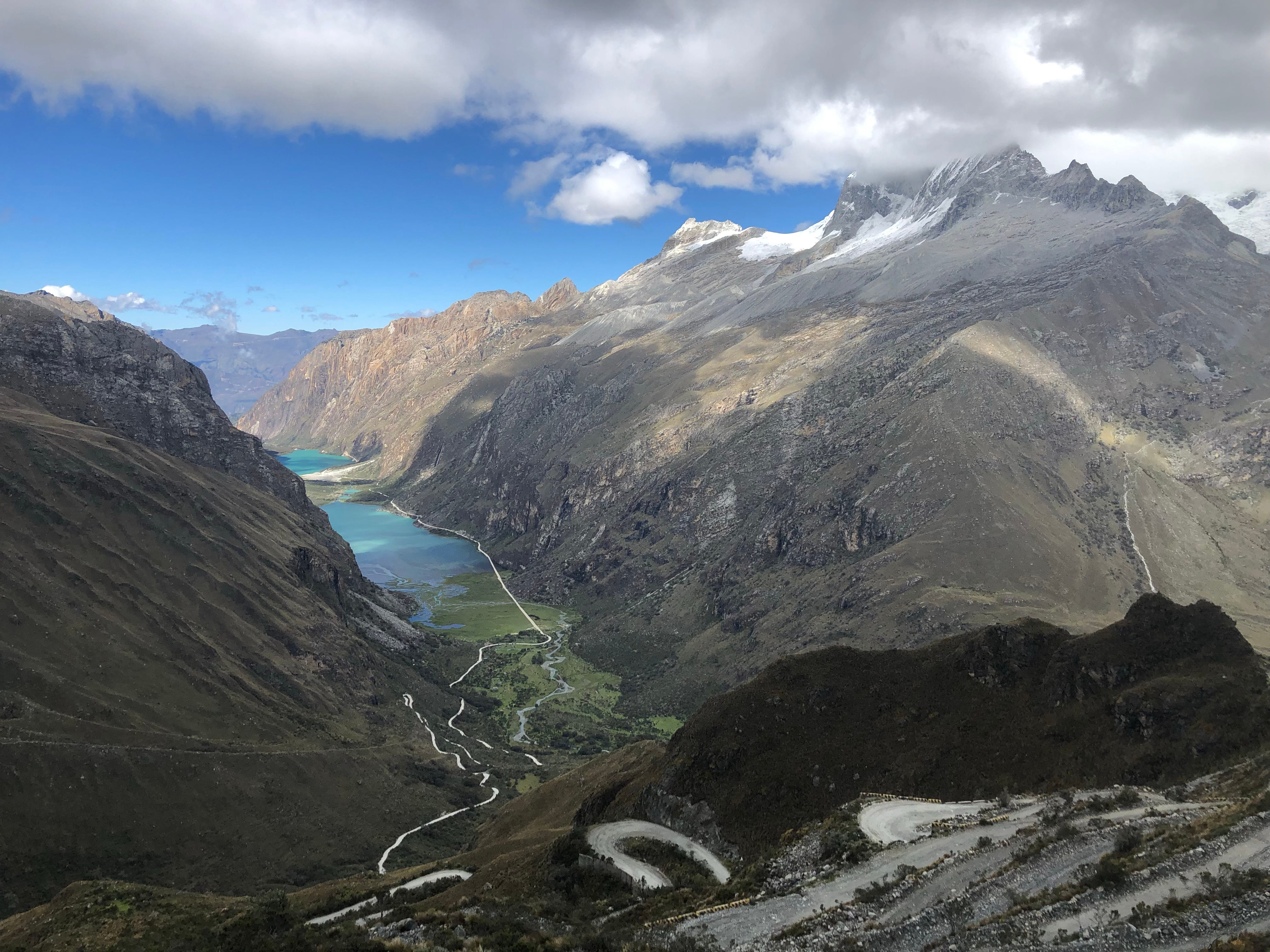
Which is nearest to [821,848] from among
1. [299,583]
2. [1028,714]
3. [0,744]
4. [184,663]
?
[1028,714]

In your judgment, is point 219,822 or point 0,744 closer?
point 0,744

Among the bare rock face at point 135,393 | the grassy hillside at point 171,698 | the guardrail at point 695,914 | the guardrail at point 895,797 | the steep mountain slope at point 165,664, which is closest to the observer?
the guardrail at point 695,914

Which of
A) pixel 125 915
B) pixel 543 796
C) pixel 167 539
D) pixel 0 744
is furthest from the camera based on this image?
pixel 167 539

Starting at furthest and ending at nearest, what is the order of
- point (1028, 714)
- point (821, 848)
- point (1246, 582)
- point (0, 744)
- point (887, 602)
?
point (1246, 582) < point (887, 602) < point (0, 744) < point (1028, 714) < point (821, 848)

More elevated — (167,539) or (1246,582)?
(167,539)

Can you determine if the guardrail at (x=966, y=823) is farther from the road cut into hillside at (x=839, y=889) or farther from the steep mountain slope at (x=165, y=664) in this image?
the steep mountain slope at (x=165, y=664)

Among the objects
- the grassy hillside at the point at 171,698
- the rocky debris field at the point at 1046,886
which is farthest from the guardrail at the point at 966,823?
the grassy hillside at the point at 171,698

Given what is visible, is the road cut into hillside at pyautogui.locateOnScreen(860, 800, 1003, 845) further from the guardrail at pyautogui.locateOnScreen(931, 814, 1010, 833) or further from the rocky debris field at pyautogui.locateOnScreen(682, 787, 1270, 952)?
the rocky debris field at pyautogui.locateOnScreen(682, 787, 1270, 952)

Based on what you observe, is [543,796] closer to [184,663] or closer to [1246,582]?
[184,663]
